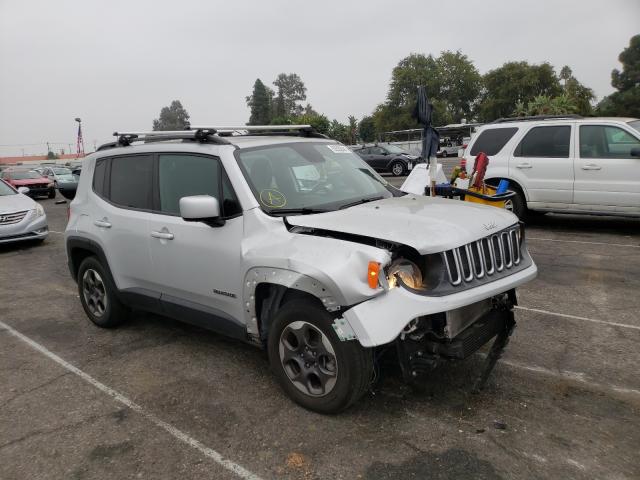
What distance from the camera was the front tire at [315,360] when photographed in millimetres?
2980

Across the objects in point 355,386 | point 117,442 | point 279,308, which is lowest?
point 117,442

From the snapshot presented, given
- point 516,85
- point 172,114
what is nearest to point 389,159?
point 516,85

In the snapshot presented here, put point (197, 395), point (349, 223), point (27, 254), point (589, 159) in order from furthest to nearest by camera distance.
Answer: point (27, 254) < point (589, 159) < point (197, 395) < point (349, 223)

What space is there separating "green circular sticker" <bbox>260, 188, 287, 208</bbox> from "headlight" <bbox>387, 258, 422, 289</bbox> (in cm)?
102

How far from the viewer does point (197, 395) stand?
12.0 feet

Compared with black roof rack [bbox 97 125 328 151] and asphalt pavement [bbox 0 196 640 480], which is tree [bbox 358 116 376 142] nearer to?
black roof rack [bbox 97 125 328 151]

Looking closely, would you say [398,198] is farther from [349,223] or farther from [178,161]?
[178,161]

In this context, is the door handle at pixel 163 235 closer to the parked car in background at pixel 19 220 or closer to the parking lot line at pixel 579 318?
the parking lot line at pixel 579 318

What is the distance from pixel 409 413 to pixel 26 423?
2.54 meters

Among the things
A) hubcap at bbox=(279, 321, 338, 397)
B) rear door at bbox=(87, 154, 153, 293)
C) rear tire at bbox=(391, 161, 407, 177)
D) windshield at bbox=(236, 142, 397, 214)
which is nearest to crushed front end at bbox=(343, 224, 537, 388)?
hubcap at bbox=(279, 321, 338, 397)

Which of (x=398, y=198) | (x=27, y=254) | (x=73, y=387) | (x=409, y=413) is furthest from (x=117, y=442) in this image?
(x=27, y=254)

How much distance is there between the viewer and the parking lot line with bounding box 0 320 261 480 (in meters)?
2.81

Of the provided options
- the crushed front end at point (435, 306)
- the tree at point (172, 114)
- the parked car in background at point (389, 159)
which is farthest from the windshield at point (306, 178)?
the tree at point (172, 114)

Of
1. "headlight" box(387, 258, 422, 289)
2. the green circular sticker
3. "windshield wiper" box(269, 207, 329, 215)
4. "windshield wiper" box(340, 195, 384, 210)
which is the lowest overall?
"headlight" box(387, 258, 422, 289)
